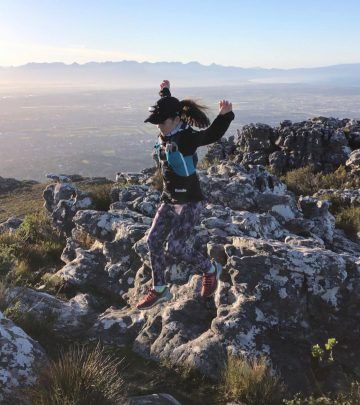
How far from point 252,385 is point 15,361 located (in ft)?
8.96

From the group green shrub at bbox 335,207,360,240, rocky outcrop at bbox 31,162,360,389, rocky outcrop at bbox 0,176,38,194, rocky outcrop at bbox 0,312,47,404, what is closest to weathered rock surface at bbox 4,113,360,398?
rocky outcrop at bbox 31,162,360,389

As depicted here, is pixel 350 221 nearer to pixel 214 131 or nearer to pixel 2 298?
pixel 214 131

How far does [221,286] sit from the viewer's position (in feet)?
20.2

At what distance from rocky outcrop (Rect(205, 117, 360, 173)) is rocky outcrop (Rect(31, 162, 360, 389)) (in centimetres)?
1433

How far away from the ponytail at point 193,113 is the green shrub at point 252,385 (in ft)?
10.8

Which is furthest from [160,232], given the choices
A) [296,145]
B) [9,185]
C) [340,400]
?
[9,185]

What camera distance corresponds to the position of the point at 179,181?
226 inches

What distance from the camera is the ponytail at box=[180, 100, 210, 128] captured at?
5.74m

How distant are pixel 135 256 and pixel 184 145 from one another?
119 inches

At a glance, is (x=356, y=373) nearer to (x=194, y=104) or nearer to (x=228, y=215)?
(x=194, y=104)

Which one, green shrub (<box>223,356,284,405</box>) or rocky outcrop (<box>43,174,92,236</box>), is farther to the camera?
rocky outcrop (<box>43,174,92,236</box>)

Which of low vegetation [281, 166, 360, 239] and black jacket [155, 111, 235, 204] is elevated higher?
black jacket [155, 111, 235, 204]

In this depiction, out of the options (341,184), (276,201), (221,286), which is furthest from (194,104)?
(341,184)

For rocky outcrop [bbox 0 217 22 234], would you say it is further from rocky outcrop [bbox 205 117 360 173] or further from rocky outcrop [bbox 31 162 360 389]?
rocky outcrop [bbox 205 117 360 173]
